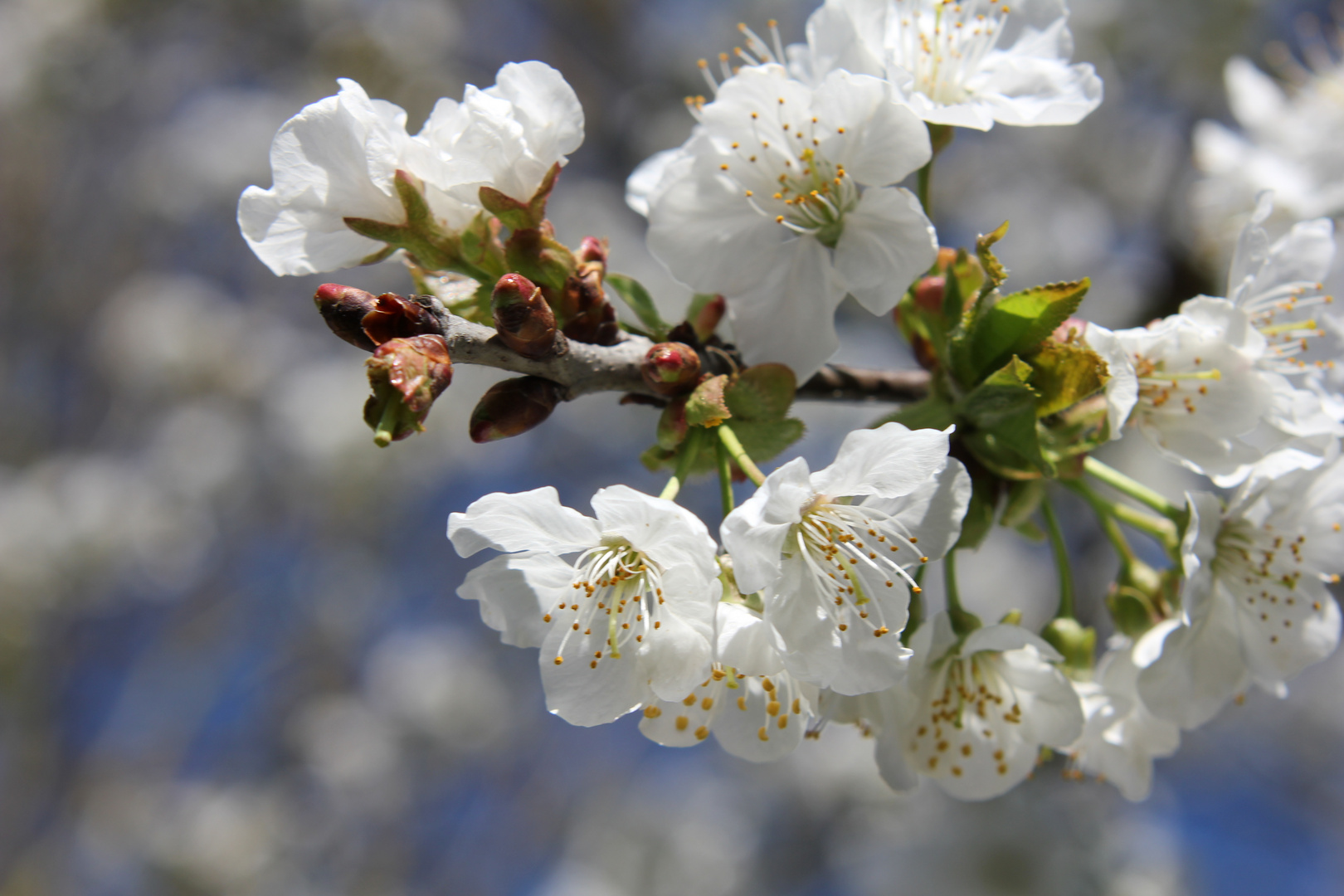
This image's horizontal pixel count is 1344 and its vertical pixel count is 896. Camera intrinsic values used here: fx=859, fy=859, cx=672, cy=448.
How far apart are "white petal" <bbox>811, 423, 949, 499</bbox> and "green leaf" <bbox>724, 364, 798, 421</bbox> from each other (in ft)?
0.47

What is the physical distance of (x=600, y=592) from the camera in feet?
3.19

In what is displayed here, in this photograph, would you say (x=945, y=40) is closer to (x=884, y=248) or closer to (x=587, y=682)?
(x=884, y=248)

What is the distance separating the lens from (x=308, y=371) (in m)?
6.41

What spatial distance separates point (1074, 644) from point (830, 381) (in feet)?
1.58

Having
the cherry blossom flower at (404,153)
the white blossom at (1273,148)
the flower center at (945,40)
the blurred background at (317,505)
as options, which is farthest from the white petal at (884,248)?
the blurred background at (317,505)

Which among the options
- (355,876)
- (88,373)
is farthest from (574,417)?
(88,373)

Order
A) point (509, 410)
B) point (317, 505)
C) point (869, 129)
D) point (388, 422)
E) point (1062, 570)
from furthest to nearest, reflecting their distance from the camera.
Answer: point (317, 505) < point (1062, 570) < point (869, 129) < point (509, 410) < point (388, 422)

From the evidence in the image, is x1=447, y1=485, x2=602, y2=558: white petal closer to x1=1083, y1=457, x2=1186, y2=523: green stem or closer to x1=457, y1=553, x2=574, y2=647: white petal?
x1=457, y1=553, x2=574, y2=647: white petal

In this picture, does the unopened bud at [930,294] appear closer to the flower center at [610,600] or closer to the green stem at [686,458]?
the green stem at [686,458]

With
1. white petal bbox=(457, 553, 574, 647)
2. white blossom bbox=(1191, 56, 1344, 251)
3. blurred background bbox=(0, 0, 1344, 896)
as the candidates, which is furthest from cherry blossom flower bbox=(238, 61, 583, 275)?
blurred background bbox=(0, 0, 1344, 896)

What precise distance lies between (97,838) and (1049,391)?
6.61m

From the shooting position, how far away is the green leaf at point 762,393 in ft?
3.23

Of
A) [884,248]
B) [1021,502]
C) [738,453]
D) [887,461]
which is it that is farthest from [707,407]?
[1021,502]

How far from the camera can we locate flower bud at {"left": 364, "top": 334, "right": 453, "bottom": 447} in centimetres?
71
